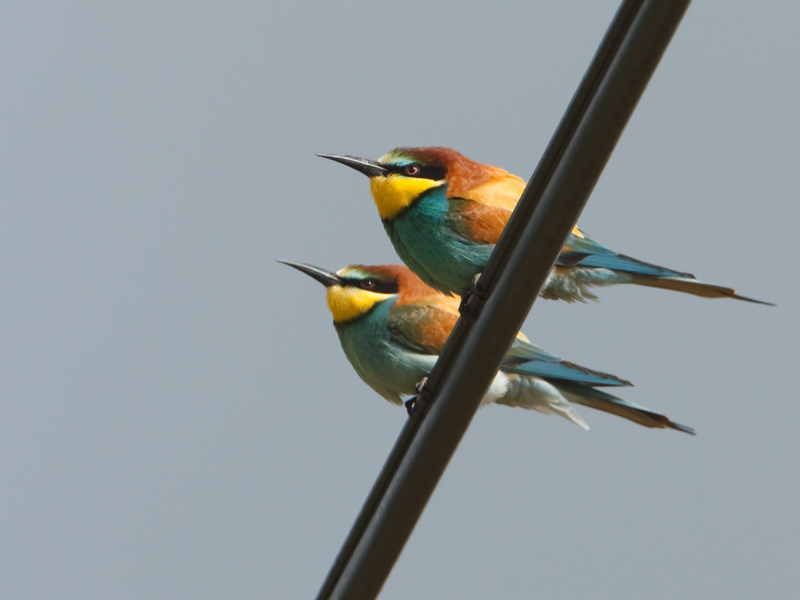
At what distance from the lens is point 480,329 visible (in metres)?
1.35

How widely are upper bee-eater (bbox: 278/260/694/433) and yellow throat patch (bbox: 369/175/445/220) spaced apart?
0.39 metres

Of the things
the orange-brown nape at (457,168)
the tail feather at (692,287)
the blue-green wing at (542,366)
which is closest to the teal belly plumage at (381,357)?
the blue-green wing at (542,366)

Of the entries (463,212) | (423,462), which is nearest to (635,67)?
(423,462)

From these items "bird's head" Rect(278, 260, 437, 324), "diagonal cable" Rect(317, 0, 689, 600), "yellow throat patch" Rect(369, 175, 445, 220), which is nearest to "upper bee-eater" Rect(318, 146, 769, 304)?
"yellow throat patch" Rect(369, 175, 445, 220)

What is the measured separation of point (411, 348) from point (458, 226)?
0.53 metres

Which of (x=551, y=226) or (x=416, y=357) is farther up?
(x=551, y=226)

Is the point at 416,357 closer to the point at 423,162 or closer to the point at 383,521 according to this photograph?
the point at 423,162

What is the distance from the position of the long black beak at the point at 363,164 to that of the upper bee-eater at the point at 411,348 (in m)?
0.41

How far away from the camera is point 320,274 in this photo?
3191mm

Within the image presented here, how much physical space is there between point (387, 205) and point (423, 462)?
138cm

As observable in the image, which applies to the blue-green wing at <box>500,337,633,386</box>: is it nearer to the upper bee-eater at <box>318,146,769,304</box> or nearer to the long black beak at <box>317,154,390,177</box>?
the upper bee-eater at <box>318,146,769,304</box>

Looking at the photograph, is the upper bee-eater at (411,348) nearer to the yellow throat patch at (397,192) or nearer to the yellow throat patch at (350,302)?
the yellow throat patch at (350,302)

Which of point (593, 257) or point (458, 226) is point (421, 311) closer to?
point (458, 226)

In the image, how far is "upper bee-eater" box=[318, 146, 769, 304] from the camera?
96.2 inches
